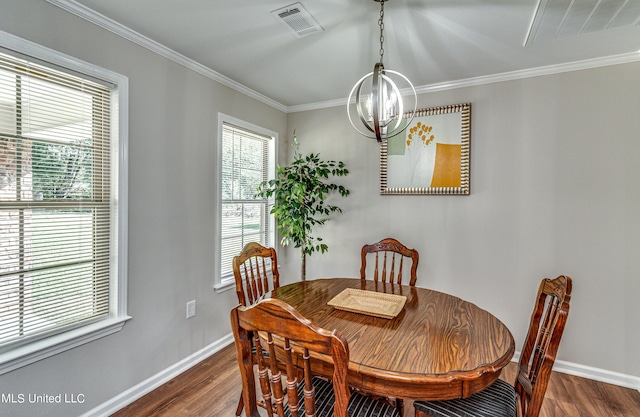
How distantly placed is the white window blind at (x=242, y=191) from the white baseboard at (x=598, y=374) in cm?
294

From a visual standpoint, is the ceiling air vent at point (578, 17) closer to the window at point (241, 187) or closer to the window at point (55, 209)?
the window at point (241, 187)

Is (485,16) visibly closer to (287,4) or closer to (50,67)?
(287,4)

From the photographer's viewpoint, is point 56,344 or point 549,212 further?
point 549,212

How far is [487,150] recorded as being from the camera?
281cm

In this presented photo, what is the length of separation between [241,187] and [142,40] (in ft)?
4.92

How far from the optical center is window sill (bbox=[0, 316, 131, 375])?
1.56 m

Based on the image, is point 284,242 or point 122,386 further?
point 284,242

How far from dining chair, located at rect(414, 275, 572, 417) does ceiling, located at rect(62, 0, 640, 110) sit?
1.56m

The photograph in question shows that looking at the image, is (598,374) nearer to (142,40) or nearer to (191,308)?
(191,308)

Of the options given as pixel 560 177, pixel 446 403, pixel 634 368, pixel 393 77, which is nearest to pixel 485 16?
pixel 393 77

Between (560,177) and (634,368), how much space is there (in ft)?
5.05

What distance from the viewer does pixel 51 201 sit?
1.75 meters

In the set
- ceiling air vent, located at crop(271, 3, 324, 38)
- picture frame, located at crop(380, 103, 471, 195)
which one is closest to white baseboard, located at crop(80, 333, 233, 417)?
picture frame, located at crop(380, 103, 471, 195)

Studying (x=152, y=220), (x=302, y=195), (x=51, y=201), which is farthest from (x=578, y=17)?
(x=51, y=201)
